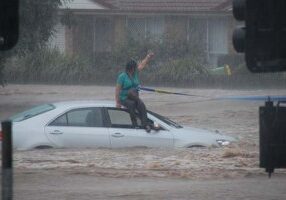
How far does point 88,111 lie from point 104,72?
22942 millimetres

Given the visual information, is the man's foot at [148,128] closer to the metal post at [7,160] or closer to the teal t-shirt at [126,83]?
the teal t-shirt at [126,83]

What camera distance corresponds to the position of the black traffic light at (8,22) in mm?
6559

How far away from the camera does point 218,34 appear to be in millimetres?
41062

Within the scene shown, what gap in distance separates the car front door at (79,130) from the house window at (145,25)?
24475 mm

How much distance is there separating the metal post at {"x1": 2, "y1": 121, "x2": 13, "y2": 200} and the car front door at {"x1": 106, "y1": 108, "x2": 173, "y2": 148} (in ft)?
29.4

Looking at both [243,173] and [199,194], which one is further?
[243,173]

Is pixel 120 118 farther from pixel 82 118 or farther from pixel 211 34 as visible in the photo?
pixel 211 34

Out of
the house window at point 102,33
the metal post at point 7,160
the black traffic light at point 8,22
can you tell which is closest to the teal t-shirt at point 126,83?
the metal post at point 7,160

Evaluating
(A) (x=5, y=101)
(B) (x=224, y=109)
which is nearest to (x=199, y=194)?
(B) (x=224, y=109)

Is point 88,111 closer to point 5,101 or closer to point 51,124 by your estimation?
point 51,124

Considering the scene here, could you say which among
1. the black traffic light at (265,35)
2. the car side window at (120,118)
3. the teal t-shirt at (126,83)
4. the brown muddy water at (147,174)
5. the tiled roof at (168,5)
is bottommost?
the brown muddy water at (147,174)

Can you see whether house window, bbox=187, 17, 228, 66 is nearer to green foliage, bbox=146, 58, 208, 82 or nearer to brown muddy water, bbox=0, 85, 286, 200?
green foliage, bbox=146, 58, 208, 82

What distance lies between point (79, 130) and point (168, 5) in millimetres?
26431

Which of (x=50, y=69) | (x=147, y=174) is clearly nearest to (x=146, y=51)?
(x=50, y=69)
